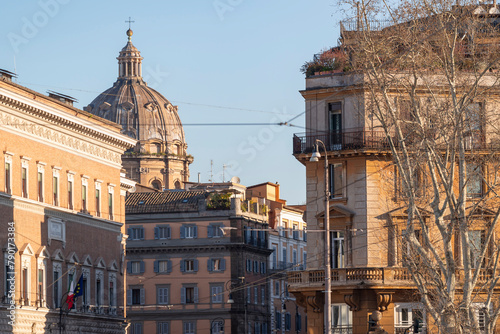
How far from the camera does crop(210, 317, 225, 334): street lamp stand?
11661 centimetres

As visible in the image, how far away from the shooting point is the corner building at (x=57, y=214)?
6222cm

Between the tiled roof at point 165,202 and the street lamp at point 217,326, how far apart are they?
10701 mm

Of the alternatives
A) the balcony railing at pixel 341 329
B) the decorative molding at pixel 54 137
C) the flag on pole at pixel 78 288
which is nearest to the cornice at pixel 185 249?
the decorative molding at pixel 54 137

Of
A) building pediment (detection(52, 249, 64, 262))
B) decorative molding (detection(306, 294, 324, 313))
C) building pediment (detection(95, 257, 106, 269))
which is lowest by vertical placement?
decorative molding (detection(306, 294, 324, 313))

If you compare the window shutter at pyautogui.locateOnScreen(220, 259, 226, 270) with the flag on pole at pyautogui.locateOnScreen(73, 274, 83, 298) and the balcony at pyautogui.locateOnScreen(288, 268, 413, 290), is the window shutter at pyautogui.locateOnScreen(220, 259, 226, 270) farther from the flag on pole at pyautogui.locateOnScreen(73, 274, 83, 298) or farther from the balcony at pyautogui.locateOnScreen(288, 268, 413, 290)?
the balcony at pyautogui.locateOnScreen(288, 268, 413, 290)

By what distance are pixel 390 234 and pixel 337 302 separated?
13.1 feet

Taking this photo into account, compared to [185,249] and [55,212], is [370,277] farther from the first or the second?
[185,249]

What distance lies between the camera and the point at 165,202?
121000 mm

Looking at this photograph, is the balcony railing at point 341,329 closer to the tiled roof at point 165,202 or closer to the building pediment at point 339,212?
the building pediment at point 339,212

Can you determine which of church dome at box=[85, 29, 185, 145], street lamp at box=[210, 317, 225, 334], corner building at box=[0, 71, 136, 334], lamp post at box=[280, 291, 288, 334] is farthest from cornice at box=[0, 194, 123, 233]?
church dome at box=[85, 29, 185, 145]

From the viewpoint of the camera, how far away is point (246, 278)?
397ft

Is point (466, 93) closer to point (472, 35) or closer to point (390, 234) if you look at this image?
point (472, 35)

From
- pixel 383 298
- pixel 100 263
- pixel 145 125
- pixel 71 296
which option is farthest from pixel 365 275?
pixel 145 125

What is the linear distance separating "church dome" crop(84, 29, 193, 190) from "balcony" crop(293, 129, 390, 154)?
101m
